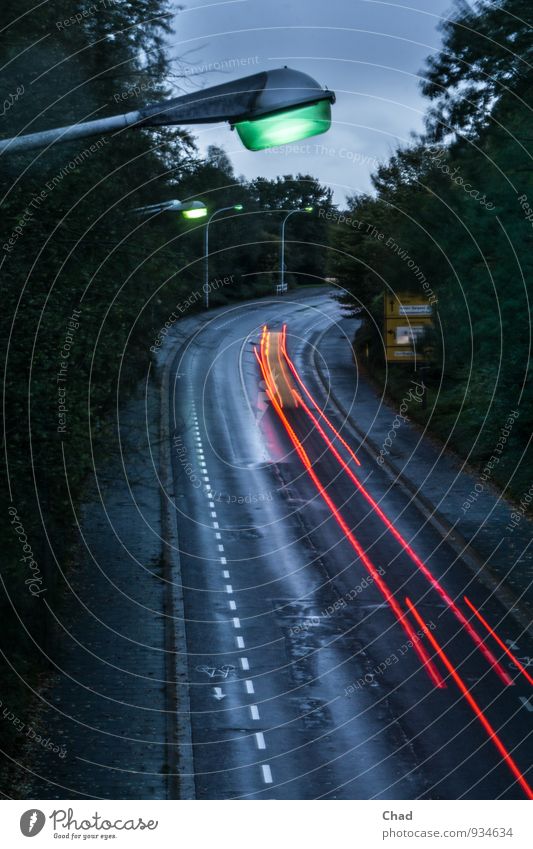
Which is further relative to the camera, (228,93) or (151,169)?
(151,169)

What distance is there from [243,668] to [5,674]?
6.10 meters

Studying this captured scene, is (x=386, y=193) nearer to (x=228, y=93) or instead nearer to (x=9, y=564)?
(x=9, y=564)

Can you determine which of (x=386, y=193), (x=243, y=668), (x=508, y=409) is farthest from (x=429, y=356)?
(x=243, y=668)

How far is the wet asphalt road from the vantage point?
1938 centimetres

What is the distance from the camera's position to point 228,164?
95.0 metres

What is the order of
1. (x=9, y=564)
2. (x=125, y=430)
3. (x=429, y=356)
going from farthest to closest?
(x=429, y=356), (x=125, y=430), (x=9, y=564)

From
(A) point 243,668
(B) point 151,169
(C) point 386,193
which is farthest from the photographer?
(C) point 386,193

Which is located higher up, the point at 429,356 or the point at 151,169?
the point at 151,169
